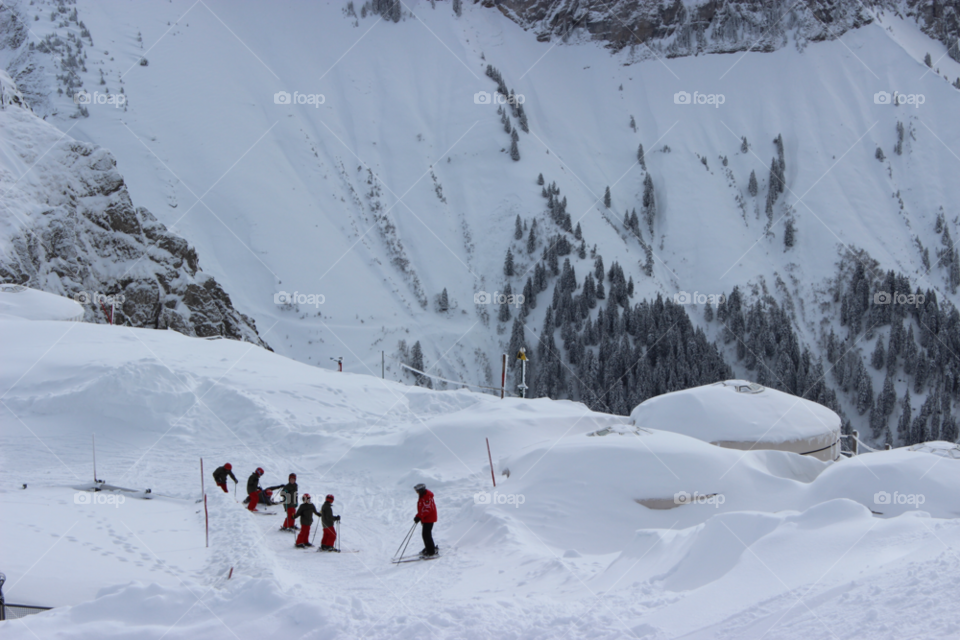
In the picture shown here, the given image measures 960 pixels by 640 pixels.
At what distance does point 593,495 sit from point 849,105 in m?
82.1

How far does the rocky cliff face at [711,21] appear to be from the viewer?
84.6m

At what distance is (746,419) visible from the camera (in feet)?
63.1

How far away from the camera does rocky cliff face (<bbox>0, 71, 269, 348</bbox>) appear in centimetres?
2797

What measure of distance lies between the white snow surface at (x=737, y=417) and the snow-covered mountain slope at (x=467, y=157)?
97.2ft

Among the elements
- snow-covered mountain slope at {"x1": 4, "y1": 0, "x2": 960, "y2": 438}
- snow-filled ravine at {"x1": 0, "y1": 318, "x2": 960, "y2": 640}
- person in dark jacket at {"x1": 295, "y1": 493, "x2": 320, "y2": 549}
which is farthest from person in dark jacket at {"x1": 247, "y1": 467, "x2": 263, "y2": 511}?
snow-covered mountain slope at {"x1": 4, "y1": 0, "x2": 960, "y2": 438}

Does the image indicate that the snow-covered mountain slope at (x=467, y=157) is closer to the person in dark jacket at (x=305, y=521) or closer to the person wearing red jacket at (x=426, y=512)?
the person in dark jacket at (x=305, y=521)

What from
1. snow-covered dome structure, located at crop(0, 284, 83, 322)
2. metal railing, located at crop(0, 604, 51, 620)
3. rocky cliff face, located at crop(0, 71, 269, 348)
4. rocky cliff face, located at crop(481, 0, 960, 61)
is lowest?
metal railing, located at crop(0, 604, 51, 620)

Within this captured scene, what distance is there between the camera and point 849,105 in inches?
3063

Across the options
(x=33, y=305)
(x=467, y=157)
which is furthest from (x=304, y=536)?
(x=467, y=157)

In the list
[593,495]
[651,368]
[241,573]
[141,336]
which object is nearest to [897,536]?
[593,495]

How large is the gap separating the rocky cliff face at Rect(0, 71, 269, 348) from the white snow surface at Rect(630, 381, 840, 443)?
21647 millimetres

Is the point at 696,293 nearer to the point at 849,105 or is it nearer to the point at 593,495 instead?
the point at 849,105

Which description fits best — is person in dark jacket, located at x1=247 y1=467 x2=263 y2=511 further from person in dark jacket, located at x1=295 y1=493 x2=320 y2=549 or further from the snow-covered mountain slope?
the snow-covered mountain slope

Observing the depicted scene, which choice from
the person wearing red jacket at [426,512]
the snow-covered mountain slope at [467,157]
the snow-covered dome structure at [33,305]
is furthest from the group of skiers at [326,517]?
the snow-covered mountain slope at [467,157]
